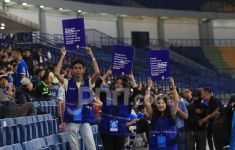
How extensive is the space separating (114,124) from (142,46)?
28.2 metres

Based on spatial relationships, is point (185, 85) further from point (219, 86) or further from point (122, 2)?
point (122, 2)

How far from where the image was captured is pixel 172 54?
3550cm

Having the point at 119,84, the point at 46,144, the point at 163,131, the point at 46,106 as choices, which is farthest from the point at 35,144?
the point at 46,106

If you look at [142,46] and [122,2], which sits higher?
[122,2]

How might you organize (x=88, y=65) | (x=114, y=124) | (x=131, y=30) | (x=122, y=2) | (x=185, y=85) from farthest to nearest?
(x=131, y=30)
(x=122, y=2)
(x=185, y=85)
(x=88, y=65)
(x=114, y=124)

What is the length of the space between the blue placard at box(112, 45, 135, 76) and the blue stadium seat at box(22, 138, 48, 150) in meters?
2.19

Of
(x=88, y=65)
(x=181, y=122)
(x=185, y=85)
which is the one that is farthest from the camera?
(x=185, y=85)

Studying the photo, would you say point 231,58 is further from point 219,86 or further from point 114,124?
point 114,124

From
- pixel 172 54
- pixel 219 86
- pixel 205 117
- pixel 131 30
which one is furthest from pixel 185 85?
pixel 205 117

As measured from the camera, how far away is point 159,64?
973 centimetres

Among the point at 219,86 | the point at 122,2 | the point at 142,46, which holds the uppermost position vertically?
the point at 122,2

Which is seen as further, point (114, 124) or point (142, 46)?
point (142, 46)

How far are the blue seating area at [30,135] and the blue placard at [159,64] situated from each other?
68.9 inches

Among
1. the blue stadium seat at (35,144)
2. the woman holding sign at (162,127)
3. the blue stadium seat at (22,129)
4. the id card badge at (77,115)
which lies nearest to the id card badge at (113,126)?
the woman holding sign at (162,127)
